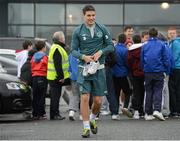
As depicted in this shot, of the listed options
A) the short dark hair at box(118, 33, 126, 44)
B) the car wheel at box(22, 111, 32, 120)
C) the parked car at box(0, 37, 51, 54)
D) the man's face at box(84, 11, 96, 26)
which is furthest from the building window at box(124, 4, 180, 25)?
the man's face at box(84, 11, 96, 26)

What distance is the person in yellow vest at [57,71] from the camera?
13578mm

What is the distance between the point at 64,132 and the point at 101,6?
20477 mm

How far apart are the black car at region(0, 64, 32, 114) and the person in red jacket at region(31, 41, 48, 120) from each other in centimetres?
44

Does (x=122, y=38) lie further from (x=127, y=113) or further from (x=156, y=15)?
(x=156, y=15)

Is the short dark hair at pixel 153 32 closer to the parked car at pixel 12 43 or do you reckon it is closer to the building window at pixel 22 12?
the parked car at pixel 12 43

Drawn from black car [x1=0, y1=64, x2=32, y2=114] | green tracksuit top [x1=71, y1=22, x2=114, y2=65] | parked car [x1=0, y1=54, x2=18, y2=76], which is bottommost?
black car [x1=0, y1=64, x2=32, y2=114]

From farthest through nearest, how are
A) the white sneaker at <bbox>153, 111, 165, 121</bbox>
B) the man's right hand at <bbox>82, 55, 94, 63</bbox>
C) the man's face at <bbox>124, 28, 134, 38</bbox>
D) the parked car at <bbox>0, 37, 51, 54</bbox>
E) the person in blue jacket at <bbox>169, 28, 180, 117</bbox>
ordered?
the parked car at <bbox>0, 37, 51, 54</bbox> → the man's face at <bbox>124, 28, 134, 38</bbox> → the person in blue jacket at <bbox>169, 28, 180, 117</bbox> → the white sneaker at <bbox>153, 111, 165, 121</bbox> → the man's right hand at <bbox>82, 55, 94, 63</bbox>

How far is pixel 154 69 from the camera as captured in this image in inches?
519

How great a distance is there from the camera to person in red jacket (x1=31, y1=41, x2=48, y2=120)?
1402 centimetres

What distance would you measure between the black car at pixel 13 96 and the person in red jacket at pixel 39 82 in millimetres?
440

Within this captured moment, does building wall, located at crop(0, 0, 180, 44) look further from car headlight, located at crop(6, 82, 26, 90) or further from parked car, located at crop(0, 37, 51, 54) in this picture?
car headlight, located at crop(6, 82, 26, 90)

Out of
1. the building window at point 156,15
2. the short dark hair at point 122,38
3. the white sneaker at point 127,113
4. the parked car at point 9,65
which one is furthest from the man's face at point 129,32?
the building window at point 156,15

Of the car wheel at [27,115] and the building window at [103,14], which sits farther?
the building window at [103,14]

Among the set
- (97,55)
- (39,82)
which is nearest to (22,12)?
(39,82)
